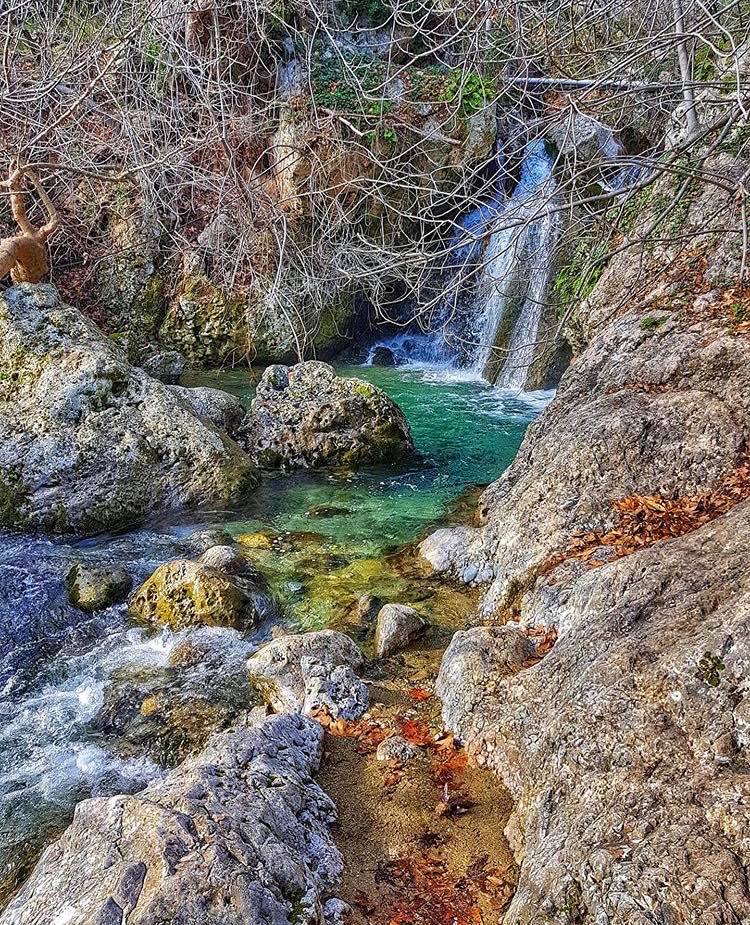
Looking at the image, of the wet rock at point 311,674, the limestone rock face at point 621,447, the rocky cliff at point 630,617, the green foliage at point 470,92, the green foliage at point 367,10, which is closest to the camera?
the rocky cliff at point 630,617

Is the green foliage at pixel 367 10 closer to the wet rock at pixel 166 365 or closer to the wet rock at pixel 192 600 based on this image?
the wet rock at pixel 166 365

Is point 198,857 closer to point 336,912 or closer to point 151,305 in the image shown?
point 336,912

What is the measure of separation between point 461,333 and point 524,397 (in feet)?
8.11

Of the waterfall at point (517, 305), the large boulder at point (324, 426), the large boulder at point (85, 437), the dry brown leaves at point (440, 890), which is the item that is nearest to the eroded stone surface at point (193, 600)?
the large boulder at point (85, 437)

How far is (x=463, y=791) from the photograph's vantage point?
10.1 ft

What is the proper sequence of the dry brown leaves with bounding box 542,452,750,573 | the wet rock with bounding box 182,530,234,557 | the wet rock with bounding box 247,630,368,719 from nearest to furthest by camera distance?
the wet rock with bounding box 247,630,368,719, the dry brown leaves with bounding box 542,452,750,573, the wet rock with bounding box 182,530,234,557

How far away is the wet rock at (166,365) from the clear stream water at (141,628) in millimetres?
5092

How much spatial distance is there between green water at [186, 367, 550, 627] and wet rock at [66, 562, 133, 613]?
106cm

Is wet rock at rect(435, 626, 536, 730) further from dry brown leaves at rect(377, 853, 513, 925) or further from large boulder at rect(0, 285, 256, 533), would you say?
large boulder at rect(0, 285, 256, 533)

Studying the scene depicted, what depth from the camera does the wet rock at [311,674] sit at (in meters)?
3.82

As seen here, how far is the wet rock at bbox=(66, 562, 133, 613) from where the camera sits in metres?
5.14

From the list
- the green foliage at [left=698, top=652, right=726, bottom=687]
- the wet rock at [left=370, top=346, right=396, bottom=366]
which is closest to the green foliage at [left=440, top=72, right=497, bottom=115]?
the wet rock at [left=370, top=346, right=396, bottom=366]

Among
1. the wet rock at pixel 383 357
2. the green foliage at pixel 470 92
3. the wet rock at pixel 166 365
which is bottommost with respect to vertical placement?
the wet rock at pixel 166 365

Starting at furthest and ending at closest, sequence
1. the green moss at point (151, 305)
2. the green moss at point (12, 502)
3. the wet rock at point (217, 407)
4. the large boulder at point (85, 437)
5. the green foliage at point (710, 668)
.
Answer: the green moss at point (151, 305) → the wet rock at point (217, 407) → the large boulder at point (85, 437) → the green moss at point (12, 502) → the green foliage at point (710, 668)
